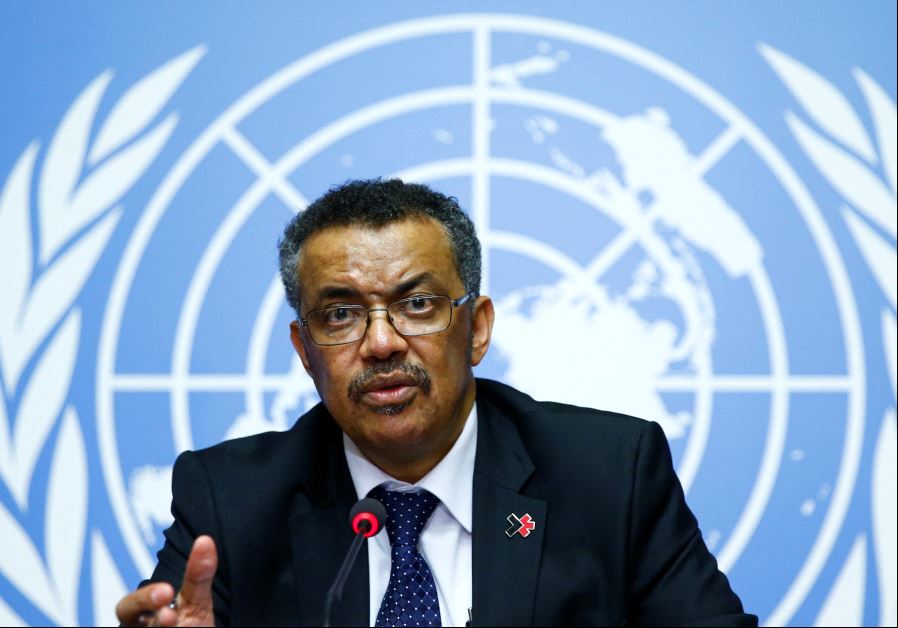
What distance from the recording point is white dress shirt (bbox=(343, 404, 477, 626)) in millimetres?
2578

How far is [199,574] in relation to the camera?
200 cm

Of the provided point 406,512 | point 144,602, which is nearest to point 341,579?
point 144,602

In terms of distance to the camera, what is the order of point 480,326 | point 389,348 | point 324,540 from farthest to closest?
point 480,326, point 324,540, point 389,348

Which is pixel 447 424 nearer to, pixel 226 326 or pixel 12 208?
pixel 226 326

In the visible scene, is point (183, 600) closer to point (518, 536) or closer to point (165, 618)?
point (165, 618)

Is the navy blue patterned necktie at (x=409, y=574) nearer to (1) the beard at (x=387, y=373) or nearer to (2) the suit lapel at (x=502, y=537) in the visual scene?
(2) the suit lapel at (x=502, y=537)

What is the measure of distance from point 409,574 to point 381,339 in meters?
0.64

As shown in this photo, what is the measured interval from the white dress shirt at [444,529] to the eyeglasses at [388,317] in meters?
0.42

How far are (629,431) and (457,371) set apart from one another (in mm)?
562

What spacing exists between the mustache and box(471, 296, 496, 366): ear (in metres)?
0.32

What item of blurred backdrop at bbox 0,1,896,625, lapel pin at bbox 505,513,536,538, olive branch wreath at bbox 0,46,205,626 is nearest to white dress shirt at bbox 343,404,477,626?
lapel pin at bbox 505,513,536,538

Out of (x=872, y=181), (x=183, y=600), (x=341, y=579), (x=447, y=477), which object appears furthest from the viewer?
(x=872, y=181)

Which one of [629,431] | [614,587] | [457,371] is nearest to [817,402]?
[629,431]

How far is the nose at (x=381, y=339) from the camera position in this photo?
8.32ft
